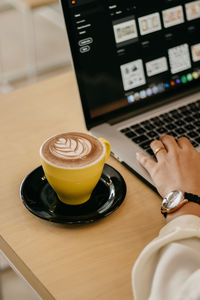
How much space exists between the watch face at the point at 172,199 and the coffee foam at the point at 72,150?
0.13 m

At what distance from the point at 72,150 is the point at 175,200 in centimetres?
19

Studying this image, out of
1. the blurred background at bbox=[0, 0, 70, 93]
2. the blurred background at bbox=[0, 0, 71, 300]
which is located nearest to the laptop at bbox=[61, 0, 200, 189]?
the blurred background at bbox=[0, 0, 71, 300]

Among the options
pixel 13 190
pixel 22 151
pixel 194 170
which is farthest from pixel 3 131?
pixel 194 170

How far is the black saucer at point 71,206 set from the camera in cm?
75

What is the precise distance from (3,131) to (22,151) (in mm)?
96

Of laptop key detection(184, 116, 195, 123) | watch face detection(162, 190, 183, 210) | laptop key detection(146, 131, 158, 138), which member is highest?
laptop key detection(146, 131, 158, 138)

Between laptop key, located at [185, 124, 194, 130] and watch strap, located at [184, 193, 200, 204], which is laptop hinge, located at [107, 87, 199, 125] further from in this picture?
watch strap, located at [184, 193, 200, 204]

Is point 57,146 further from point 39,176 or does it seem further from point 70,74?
point 70,74

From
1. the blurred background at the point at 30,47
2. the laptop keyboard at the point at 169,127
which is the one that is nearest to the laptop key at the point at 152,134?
the laptop keyboard at the point at 169,127

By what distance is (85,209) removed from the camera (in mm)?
767

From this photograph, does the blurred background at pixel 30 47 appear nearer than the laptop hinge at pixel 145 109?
No

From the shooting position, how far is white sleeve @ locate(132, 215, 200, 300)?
1.92ft

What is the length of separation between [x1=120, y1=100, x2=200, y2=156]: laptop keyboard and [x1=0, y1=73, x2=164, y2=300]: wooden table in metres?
0.08

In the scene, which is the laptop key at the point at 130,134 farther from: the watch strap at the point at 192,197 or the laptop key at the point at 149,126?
the watch strap at the point at 192,197
